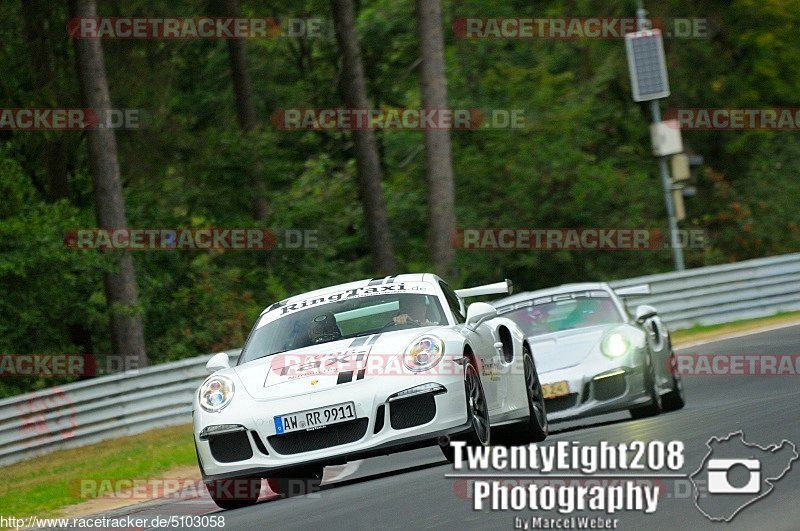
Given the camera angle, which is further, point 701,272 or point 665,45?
point 665,45

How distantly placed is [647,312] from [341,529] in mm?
7998

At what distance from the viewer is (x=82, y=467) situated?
19.0 meters

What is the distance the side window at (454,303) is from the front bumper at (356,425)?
1.41 meters

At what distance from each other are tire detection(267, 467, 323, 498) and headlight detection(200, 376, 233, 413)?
760 millimetres

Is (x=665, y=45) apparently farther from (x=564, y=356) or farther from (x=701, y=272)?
(x=564, y=356)

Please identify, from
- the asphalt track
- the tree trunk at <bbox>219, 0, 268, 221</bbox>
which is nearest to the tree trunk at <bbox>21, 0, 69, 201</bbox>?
the tree trunk at <bbox>219, 0, 268, 221</bbox>

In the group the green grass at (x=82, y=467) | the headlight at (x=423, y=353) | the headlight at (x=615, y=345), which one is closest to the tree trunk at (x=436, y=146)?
the green grass at (x=82, y=467)

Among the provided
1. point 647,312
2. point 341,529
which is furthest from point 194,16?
point 341,529

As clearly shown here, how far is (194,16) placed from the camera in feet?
120

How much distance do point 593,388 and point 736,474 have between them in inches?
212

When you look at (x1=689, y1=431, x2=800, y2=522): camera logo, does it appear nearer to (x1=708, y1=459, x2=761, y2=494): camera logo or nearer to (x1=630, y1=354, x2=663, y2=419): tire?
(x1=708, y1=459, x2=761, y2=494): camera logo

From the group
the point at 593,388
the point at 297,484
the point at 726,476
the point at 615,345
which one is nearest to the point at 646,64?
the point at 615,345

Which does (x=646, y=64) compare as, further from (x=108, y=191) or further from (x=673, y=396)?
(x=673, y=396)

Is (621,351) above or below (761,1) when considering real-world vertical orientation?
below
